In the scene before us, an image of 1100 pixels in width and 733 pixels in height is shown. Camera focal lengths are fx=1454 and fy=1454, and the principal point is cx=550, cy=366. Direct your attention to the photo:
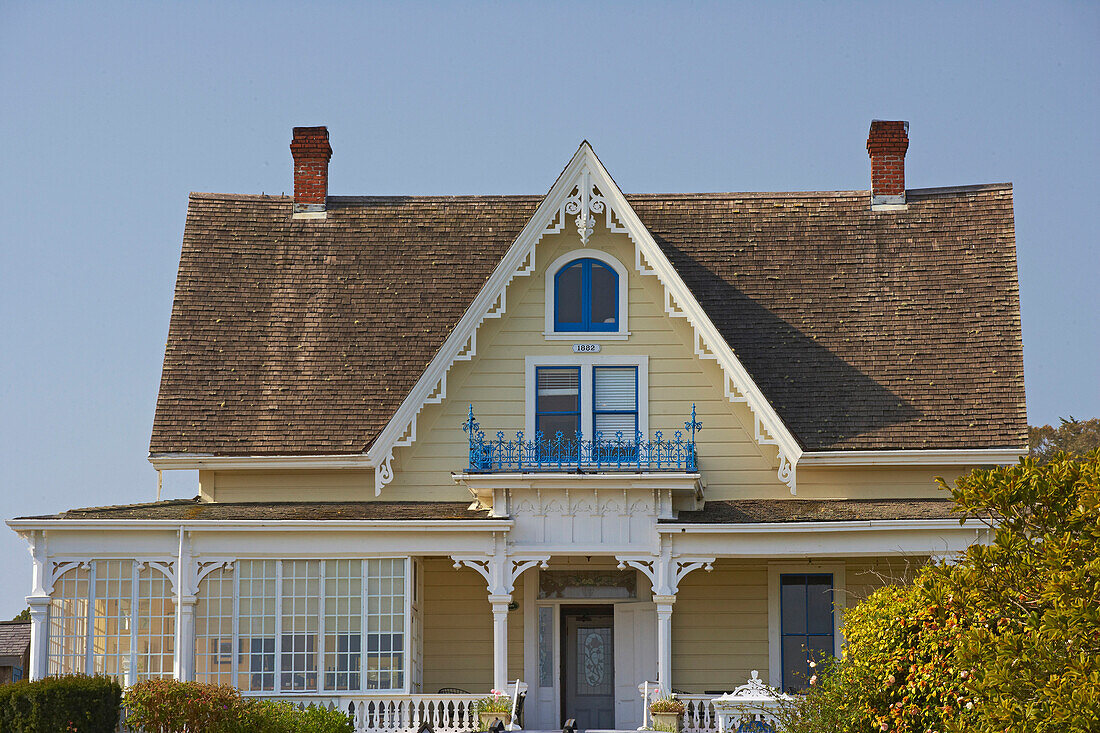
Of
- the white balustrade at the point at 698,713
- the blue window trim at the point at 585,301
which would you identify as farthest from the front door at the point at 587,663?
the blue window trim at the point at 585,301

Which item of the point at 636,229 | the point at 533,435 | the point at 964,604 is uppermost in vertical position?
the point at 636,229

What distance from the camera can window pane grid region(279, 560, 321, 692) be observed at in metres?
22.6

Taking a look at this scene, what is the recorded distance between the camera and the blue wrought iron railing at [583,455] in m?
23.0

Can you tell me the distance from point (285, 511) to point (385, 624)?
251cm

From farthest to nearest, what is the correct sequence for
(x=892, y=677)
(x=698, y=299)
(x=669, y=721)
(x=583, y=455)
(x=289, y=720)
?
(x=698, y=299)
(x=583, y=455)
(x=669, y=721)
(x=289, y=720)
(x=892, y=677)

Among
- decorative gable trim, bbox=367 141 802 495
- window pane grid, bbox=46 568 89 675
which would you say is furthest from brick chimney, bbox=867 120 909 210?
window pane grid, bbox=46 568 89 675

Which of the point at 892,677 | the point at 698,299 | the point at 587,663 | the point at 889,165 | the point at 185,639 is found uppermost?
the point at 889,165

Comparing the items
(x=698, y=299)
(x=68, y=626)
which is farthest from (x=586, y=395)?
(x=68, y=626)

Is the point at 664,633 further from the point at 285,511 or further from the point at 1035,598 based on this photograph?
the point at 1035,598

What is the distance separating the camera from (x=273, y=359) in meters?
26.3

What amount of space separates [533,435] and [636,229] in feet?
12.8

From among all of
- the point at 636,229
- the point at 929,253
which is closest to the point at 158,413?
the point at 636,229

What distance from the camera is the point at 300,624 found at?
74.7 ft

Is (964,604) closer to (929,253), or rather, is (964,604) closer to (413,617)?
(413,617)
